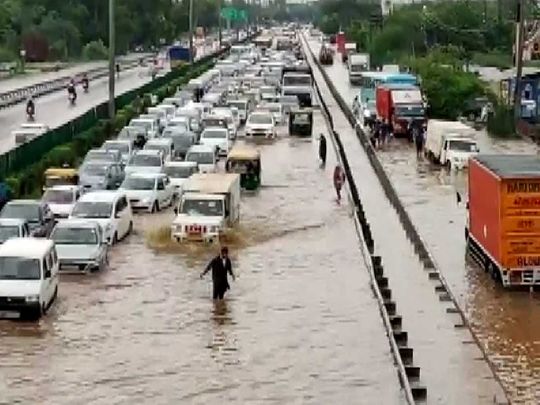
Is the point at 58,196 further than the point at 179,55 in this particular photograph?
No

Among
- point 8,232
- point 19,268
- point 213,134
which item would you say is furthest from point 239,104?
point 19,268

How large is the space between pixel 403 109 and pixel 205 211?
26860 mm

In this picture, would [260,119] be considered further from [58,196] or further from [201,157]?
[58,196]

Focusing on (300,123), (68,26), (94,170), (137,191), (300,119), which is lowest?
(137,191)

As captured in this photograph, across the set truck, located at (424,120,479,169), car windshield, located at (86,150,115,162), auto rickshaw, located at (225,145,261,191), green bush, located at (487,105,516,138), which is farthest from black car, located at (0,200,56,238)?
green bush, located at (487,105,516,138)

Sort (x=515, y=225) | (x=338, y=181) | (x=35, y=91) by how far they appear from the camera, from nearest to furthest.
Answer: (x=515, y=225), (x=338, y=181), (x=35, y=91)

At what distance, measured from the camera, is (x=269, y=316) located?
907 inches

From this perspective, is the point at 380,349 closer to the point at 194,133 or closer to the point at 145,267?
the point at 145,267

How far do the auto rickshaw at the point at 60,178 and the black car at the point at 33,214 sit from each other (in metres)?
6.00

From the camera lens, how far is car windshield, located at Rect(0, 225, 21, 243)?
27.2 metres

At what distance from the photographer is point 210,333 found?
858 inches

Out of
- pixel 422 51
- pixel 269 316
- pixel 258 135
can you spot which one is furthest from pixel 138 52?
pixel 269 316

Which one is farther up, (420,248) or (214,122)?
(214,122)

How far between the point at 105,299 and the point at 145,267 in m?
3.32
